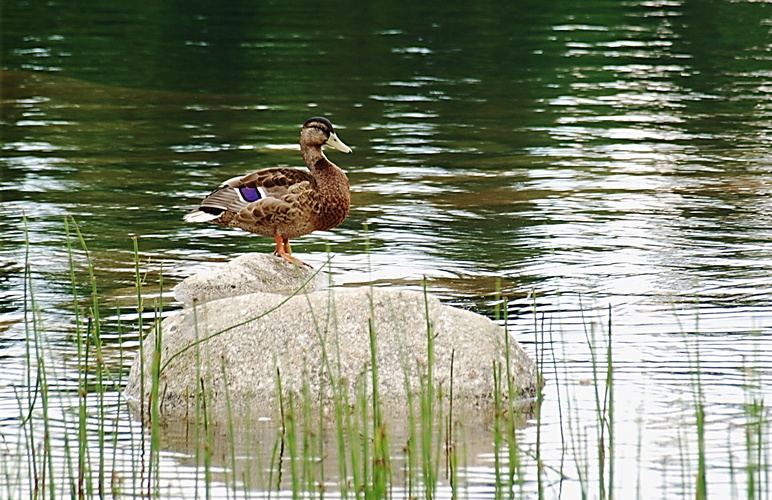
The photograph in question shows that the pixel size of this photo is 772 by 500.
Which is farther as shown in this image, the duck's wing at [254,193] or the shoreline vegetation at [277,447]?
the duck's wing at [254,193]

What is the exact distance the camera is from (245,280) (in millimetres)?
8164

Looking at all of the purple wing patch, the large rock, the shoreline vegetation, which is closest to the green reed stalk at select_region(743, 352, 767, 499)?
the shoreline vegetation

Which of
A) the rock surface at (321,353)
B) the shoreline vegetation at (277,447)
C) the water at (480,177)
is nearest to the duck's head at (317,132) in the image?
the water at (480,177)

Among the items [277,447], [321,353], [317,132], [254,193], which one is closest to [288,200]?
[254,193]

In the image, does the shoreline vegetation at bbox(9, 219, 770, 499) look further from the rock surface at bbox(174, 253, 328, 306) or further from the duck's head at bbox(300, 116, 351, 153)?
the duck's head at bbox(300, 116, 351, 153)

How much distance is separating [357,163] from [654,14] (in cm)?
1709

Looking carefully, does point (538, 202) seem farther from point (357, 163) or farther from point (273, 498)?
point (273, 498)

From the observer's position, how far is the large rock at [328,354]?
19.7 feet

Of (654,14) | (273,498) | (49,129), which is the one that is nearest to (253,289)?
(273,498)

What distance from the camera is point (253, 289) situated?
26.8 ft

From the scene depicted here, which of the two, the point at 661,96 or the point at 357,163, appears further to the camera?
the point at 661,96

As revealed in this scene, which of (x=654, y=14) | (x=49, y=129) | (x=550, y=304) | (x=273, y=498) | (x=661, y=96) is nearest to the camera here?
(x=273, y=498)

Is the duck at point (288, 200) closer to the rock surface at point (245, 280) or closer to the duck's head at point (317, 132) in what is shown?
the duck's head at point (317, 132)

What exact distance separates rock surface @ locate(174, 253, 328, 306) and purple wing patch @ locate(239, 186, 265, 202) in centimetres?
36
